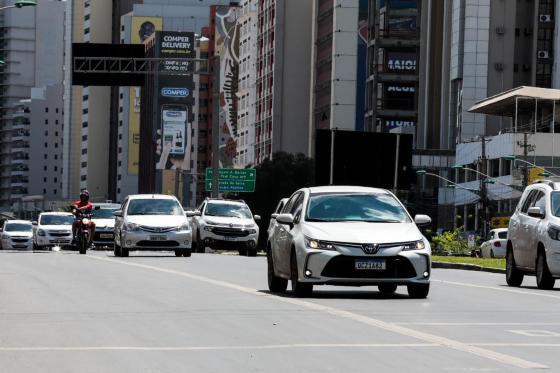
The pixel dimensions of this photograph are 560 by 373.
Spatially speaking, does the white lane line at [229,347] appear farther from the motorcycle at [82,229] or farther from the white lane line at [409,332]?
the motorcycle at [82,229]

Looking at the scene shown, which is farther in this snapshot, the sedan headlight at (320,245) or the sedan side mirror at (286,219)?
the sedan side mirror at (286,219)

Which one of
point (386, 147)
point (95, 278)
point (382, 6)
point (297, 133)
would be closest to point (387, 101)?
point (382, 6)

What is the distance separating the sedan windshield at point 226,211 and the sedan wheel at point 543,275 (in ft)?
92.9

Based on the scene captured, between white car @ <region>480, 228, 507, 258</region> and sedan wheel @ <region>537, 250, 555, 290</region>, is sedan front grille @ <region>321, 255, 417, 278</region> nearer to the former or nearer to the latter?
sedan wheel @ <region>537, 250, 555, 290</region>

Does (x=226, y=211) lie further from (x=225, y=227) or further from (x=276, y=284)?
(x=276, y=284)

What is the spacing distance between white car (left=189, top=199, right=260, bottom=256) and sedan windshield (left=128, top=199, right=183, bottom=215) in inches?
319

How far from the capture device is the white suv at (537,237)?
25.9m

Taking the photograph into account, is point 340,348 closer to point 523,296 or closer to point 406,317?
point 406,317

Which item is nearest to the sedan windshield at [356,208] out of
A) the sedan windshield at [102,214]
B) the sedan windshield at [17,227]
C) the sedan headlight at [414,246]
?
the sedan headlight at [414,246]

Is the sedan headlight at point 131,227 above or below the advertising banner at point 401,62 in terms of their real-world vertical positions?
below

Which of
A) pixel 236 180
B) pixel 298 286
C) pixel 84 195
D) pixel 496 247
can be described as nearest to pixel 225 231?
pixel 84 195

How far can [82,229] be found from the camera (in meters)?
46.7

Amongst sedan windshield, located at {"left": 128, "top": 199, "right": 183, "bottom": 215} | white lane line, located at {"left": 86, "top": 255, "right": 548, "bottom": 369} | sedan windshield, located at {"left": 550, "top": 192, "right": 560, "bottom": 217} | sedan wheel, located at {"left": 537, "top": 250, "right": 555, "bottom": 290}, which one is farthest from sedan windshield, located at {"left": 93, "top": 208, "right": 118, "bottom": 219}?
white lane line, located at {"left": 86, "top": 255, "right": 548, "bottom": 369}

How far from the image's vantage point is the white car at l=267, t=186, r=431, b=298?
21156mm
